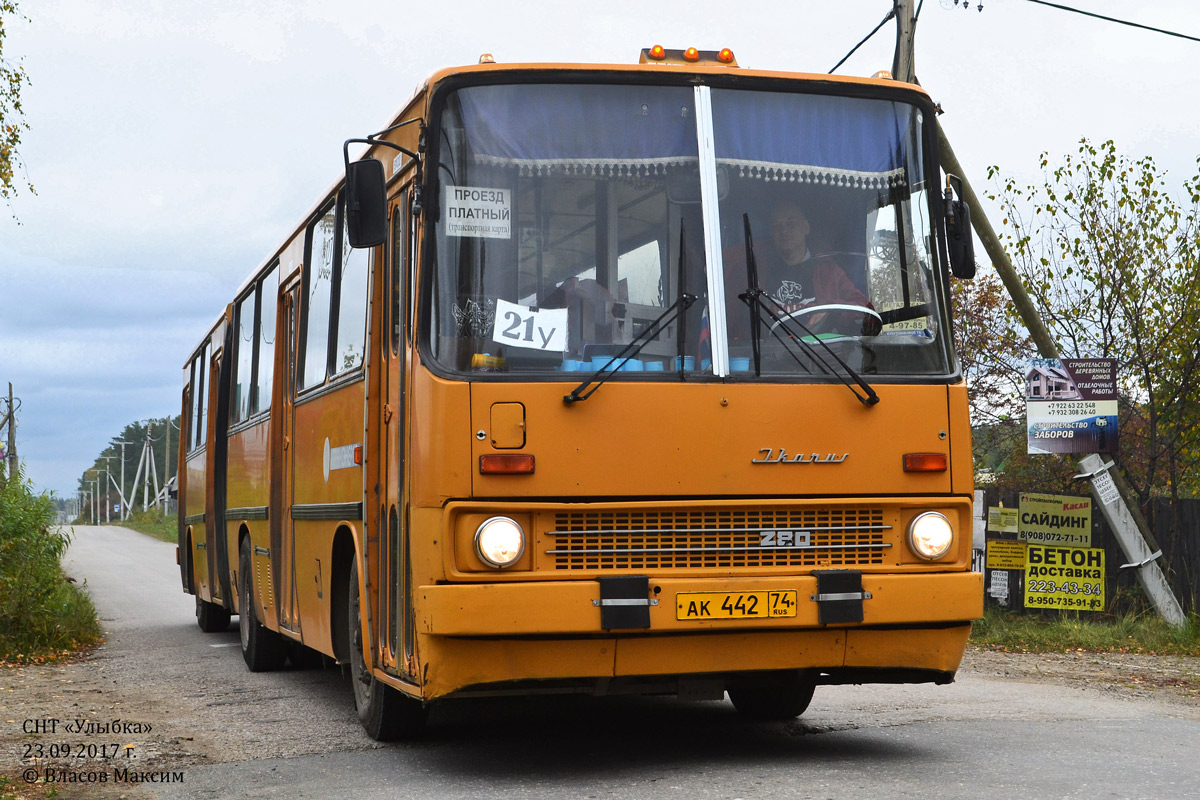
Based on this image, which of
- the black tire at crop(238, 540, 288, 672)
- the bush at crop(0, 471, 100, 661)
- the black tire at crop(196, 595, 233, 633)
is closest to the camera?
the black tire at crop(238, 540, 288, 672)

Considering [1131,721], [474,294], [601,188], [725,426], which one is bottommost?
[1131,721]

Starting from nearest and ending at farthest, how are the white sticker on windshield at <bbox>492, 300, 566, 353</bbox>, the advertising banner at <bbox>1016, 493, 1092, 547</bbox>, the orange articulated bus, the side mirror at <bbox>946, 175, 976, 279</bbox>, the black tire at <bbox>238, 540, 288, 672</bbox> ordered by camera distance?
the orange articulated bus < the white sticker on windshield at <bbox>492, 300, 566, 353</bbox> < the side mirror at <bbox>946, 175, 976, 279</bbox> < the black tire at <bbox>238, 540, 288, 672</bbox> < the advertising banner at <bbox>1016, 493, 1092, 547</bbox>

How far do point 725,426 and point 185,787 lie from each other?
2.98m

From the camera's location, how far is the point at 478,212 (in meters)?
6.54

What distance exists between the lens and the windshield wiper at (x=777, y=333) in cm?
659

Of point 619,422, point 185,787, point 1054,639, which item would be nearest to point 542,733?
point 185,787

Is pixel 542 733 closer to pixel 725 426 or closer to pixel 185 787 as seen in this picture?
pixel 185 787

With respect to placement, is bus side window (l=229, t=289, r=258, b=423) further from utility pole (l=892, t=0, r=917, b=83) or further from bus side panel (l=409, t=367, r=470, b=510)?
utility pole (l=892, t=0, r=917, b=83)

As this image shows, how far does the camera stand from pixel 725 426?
646 cm

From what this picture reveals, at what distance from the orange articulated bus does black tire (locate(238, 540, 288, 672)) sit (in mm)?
5021

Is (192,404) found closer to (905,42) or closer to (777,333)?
(905,42)

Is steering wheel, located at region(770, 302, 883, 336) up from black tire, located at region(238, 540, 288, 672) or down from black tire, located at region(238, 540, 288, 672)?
up

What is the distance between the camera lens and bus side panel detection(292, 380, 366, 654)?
7.86 meters

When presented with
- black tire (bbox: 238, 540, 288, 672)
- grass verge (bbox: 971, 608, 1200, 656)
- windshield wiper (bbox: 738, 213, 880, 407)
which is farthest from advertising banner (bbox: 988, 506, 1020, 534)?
windshield wiper (bbox: 738, 213, 880, 407)
